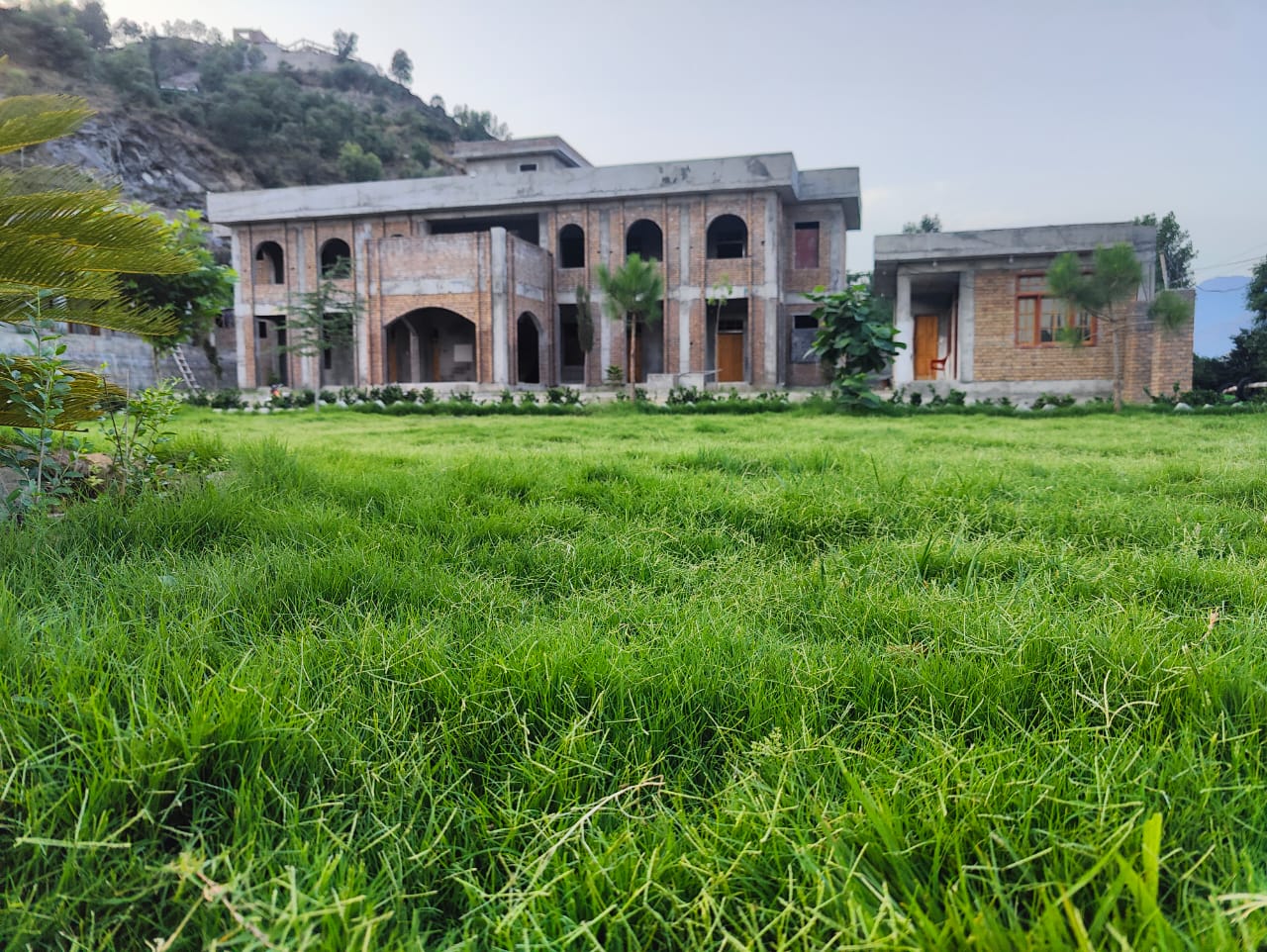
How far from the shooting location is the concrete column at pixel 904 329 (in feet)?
57.3

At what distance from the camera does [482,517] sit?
305 centimetres

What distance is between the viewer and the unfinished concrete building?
24844mm

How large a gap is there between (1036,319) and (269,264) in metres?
26.5

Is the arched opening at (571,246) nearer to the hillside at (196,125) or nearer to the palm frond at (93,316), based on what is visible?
the hillside at (196,125)

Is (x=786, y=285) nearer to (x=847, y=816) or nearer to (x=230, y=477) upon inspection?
(x=230, y=477)

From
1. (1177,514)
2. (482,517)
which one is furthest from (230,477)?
(1177,514)

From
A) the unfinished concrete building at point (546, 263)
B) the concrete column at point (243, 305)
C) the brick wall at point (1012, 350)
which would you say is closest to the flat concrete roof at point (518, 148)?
the unfinished concrete building at point (546, 263)

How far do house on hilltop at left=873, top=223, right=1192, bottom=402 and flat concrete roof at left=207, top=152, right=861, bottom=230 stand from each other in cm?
831

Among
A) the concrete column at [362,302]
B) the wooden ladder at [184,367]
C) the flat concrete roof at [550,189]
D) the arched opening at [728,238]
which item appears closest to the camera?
the flat concrete roof at [550,189]

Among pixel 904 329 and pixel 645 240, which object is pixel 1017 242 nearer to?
pixel 904 329

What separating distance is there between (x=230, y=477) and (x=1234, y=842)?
381cm

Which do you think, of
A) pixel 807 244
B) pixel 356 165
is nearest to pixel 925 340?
pixel 807 244

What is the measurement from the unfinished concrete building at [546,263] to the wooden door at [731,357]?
5 cm

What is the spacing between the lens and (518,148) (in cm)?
3653
